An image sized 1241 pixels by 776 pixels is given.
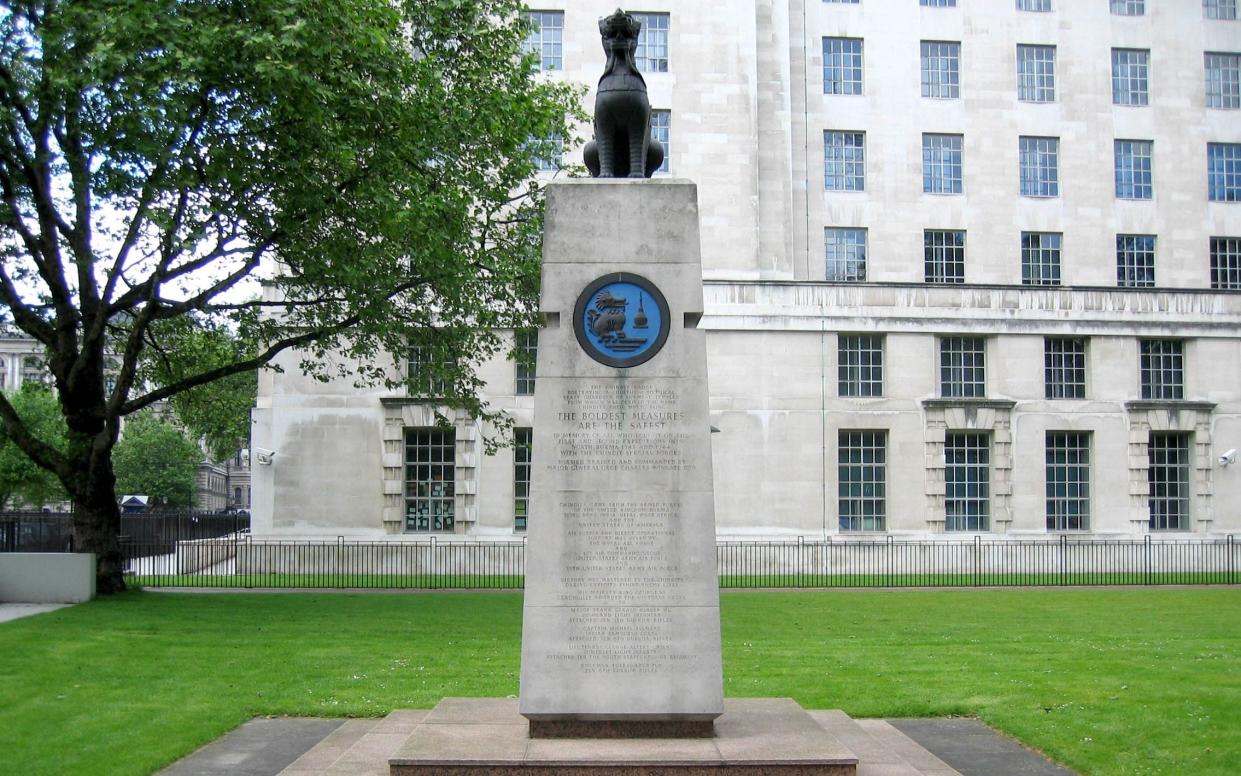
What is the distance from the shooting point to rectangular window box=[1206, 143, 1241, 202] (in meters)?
44.9

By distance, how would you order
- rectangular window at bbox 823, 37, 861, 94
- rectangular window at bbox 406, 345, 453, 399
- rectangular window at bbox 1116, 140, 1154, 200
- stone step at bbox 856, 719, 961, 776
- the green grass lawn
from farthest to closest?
rectangular window at bbox 1116, 140, 1154, 200 → rectangular window at bbox 823, 37, 861, 94 → rectangular window at bbox 406, 345, 453, 399 → the green grass lawn → stone step at bbox 856, 719, 961, 776

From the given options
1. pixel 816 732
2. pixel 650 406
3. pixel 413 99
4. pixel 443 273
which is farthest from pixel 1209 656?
pixel 413 99

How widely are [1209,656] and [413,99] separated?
1661 cm

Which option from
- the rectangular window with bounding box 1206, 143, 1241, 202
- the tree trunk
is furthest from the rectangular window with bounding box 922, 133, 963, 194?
the tree trunk

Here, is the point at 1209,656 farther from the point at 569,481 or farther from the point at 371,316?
the point at 371,316

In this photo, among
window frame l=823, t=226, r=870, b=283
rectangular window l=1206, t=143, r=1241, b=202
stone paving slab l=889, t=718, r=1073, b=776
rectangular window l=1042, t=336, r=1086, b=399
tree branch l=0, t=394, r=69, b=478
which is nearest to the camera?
stone paving slab l=889, t=718, r=1073, b=776

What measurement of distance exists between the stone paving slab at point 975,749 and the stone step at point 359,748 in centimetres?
489

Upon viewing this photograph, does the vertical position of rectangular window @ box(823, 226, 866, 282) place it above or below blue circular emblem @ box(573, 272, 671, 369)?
above

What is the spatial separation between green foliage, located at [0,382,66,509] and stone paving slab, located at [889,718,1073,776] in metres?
50.1

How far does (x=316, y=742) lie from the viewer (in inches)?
471

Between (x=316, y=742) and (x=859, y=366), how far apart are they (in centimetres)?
3060

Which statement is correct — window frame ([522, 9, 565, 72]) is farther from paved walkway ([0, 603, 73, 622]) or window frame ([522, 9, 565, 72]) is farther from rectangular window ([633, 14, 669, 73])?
paved walkway ([0, 603, 73, 622])

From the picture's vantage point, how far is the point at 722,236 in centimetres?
4088

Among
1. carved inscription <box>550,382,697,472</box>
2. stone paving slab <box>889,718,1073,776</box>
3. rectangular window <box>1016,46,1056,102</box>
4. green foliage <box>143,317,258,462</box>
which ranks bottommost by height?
stone paving slab <box>889,718,1073,776</box>
